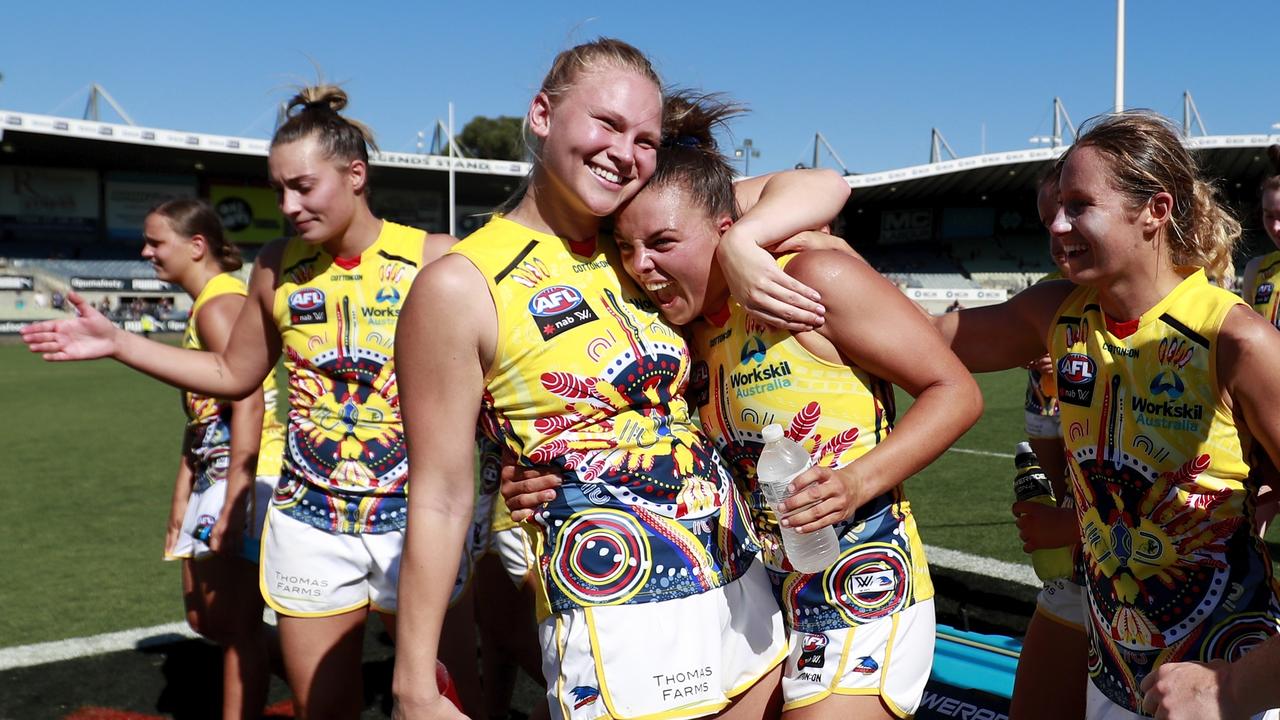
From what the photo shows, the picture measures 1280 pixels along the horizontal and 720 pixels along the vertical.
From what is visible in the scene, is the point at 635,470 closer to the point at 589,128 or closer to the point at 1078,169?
the point at 589,128

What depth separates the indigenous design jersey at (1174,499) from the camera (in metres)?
2.08

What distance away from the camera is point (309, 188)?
10.9 feet

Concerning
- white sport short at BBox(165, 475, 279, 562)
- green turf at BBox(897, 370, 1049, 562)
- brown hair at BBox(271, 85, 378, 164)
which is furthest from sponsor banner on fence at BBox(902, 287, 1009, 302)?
brown hair at BBox(271, 85, 378, 164)

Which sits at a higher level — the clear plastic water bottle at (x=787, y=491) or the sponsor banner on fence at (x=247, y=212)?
the sponsor banner on fence at (x=247, y=212)

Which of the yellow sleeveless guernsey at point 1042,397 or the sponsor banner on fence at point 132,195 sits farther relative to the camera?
the sponsor banner on fence at point 132,195

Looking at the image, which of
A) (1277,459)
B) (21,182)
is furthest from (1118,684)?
(21,182)

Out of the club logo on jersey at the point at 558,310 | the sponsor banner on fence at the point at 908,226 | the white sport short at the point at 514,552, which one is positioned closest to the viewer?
the club logo on jersey at the point at 558,310

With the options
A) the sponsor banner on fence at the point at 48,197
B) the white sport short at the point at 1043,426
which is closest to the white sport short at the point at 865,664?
the white sport short at the point at 1043,426

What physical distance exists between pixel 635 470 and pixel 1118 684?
113cm

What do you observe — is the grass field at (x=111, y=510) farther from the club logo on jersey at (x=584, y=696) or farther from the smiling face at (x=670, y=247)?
the smiling face at (x=670, y=247)

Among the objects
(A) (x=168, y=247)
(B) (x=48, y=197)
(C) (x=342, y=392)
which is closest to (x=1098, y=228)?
(C) (x=342, y=392)

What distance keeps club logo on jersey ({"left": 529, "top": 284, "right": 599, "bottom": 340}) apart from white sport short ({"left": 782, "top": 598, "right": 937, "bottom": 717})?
87 centimetres

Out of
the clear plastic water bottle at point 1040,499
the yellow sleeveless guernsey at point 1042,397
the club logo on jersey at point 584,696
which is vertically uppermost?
the yellow sleeveless guernsey at point 1042,397

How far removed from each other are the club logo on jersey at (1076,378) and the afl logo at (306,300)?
7.40 ft
